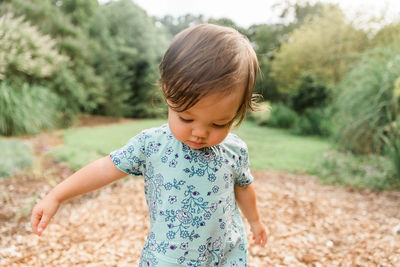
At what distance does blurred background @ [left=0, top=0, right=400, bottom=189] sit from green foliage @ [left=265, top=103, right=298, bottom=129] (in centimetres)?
6

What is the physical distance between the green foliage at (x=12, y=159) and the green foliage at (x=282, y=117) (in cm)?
943

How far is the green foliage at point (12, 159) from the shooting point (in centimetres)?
373

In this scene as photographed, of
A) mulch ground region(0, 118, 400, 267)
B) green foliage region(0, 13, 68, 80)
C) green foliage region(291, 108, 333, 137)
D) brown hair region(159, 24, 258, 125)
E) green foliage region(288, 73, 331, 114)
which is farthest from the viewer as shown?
green foliage region(288, 73, 331, 114)

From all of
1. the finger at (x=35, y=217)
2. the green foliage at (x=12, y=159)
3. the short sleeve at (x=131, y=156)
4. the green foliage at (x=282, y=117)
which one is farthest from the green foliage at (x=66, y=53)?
the short sleeve at (x=131, y=156)

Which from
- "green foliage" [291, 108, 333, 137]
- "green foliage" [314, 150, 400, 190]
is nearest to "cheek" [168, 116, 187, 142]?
"green foliage" [314, 150, 400, 190]

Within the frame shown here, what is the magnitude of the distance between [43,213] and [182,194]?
552 millimetres

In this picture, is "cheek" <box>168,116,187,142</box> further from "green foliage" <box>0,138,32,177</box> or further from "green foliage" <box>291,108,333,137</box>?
"green foliage" <box>291,108,333,137</box>

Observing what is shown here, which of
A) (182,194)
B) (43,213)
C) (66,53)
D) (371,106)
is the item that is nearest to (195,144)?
(182,194)

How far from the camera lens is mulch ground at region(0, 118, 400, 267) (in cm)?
206

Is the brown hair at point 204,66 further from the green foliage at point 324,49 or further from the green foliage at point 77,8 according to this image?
the green foliage at point 77,8

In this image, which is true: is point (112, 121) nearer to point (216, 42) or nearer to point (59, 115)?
point (59, 115)

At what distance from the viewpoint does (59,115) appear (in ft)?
32.3

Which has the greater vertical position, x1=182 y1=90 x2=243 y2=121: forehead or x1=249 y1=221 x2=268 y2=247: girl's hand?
x1=182 y1=90 x2=243 y2=121: forehead

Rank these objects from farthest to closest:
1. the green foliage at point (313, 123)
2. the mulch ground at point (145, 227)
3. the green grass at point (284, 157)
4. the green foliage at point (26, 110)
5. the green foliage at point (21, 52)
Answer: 1. the green foliage at point (313, 123)
2. the green foliage at point (21, 52)
3. the green foliage at point (26, 110)
4. the green grass at point (284, 157)
5. the mulch ground at point (145, 227)
